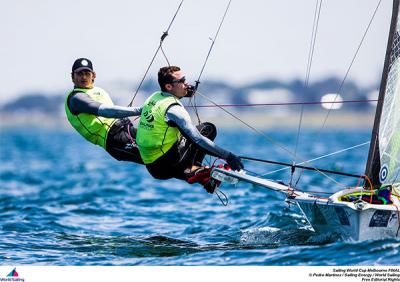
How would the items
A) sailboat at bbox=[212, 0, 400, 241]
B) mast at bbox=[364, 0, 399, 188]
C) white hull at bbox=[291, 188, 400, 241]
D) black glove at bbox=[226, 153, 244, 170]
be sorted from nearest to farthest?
white hull at bbox=[291, 188, 400, 241] → sailboat at bbox=[212, 0, 400, 241] → black glove at bbox=[226, 153, 244, 170] → mast at bbox=[364, 0, 399, 188]

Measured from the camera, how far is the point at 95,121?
25.3 feet

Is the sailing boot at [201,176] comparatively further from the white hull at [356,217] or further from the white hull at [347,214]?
the white hull at [356,217]

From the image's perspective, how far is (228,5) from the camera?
781 centimetres

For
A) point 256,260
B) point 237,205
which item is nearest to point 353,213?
point 256,260

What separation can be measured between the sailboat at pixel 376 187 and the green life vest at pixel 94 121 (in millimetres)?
1389

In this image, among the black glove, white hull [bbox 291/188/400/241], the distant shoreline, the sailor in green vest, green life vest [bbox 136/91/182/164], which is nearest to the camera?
white hull [bbox 291/188/400/241]

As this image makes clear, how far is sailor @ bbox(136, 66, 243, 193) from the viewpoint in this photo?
6820 millimetres

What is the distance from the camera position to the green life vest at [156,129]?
699 cm

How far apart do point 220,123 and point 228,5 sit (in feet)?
389
